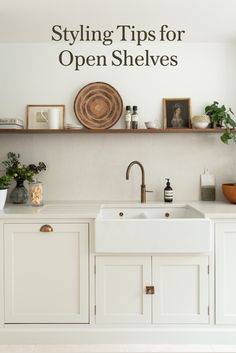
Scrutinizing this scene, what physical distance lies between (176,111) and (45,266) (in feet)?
5.52

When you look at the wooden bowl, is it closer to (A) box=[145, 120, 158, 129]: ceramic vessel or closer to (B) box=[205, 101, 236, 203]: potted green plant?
(B) box=[205, 101, 236, 203]: potted green plant

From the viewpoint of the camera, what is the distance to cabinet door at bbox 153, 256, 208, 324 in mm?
2305

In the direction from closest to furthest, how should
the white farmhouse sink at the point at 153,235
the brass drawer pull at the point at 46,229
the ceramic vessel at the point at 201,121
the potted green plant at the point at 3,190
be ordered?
1. the white farmhouse sink at the point at 153,235
2. the brass drawer pull at the point at 46,229
3. the potted green plant at the point at 3,190
4. the ceramic vessel at the point at 201,121

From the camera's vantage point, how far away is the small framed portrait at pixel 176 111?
3004 mm

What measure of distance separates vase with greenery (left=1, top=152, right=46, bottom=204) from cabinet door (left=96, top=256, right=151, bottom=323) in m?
0.95

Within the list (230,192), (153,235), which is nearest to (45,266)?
(153,235)

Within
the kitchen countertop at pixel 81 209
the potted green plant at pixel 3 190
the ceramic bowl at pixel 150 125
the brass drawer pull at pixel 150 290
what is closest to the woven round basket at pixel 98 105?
the ceramic bowl at pixel 150 125

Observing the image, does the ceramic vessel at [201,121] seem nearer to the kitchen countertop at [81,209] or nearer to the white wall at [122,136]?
the white wall at [122,136]

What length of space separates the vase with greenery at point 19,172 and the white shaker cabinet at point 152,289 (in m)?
0.95

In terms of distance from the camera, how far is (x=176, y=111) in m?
3.01

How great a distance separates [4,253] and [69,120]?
127 cm

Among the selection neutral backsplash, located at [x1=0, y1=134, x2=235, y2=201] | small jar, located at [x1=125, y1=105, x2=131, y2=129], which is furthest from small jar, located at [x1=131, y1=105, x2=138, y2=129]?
neutral backsplash, located at [x1=0, y1=134, x2=235, y2=201]

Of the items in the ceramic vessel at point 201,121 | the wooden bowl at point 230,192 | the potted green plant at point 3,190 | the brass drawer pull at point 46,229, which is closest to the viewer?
the brass drawer pull at point 46,229

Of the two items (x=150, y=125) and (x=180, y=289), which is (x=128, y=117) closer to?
(x=150, y=125)
